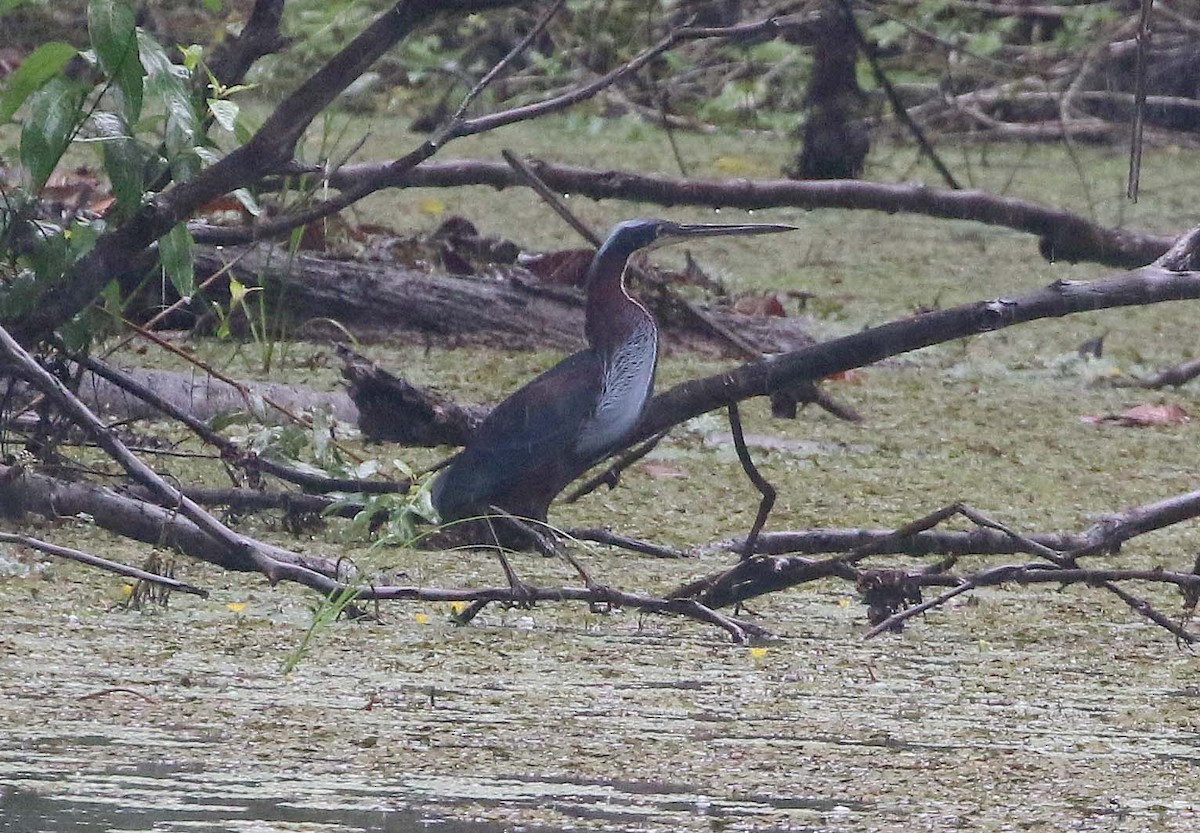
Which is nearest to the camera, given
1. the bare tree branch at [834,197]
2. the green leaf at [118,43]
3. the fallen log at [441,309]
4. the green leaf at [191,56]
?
the green leaf at [118,43]

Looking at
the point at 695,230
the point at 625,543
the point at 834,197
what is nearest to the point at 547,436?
the point at 625,543

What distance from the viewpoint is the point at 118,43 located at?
94.7 inches

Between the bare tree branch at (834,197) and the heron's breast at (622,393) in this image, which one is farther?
the bare tree branch at (834,197)

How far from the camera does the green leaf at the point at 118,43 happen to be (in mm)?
2385

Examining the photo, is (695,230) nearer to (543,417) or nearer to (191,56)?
(543,417)

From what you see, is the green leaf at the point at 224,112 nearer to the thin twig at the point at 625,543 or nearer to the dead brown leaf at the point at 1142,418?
the thin twig at the point at 625,543

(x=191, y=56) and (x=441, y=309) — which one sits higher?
(x=191, y=56)

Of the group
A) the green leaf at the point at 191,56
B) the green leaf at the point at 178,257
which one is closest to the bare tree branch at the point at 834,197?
the green leaf at the point at 191,56

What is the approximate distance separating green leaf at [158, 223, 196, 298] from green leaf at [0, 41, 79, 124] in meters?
0.25

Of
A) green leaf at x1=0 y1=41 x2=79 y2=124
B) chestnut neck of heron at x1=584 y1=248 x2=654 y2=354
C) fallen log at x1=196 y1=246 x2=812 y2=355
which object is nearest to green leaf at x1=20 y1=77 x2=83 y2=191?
green leaf at x1=0 y1=41 x2=79 y2=124

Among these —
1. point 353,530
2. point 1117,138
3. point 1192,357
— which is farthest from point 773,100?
point 353,530

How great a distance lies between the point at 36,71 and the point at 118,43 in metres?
0.12

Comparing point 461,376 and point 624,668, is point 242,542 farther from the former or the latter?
point 461,376

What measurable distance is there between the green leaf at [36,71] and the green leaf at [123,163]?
0.10 metres
